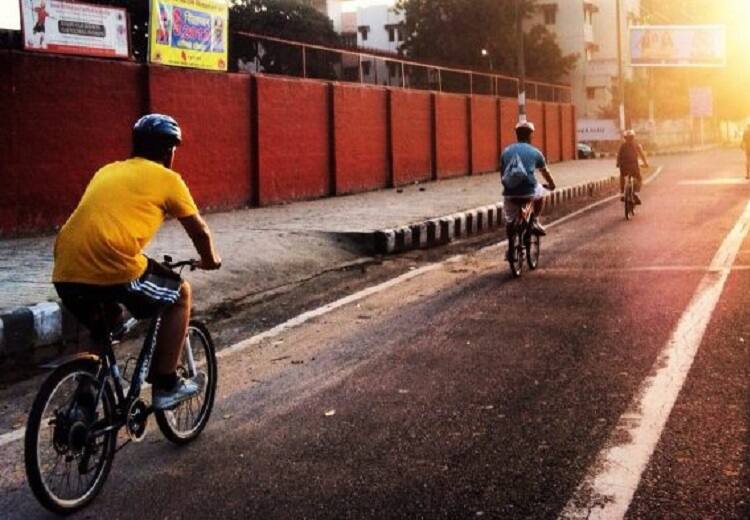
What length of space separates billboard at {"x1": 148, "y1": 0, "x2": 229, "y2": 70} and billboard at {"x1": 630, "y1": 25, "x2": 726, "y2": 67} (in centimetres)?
4817

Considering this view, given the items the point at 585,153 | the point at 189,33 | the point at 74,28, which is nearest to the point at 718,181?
the point at 189,33

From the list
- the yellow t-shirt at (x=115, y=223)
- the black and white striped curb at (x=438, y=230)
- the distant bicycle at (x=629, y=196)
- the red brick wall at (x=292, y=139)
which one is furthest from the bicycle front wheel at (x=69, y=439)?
the red brick wall at (x=292, y=139)

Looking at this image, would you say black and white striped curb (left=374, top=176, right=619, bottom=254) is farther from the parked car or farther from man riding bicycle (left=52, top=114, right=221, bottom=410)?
the parked car

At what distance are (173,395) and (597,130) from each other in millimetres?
61239

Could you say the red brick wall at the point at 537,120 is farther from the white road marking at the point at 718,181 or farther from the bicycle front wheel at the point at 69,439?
the bicycle front wheel at the point at 69,439

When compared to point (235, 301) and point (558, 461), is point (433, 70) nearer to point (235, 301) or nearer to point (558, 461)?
point (235, 301)

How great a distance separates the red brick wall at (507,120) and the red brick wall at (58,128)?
24.2m

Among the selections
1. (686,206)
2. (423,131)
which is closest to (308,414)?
(686,206)

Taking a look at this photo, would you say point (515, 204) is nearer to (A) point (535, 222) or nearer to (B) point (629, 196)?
(A) point (535, 222)

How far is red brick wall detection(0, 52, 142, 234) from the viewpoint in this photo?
13.6 meters

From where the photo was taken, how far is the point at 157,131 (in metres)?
4.37

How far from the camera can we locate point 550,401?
214 inches

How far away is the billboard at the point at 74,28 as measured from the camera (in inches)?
539

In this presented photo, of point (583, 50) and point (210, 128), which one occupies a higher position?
point (583, 50)
